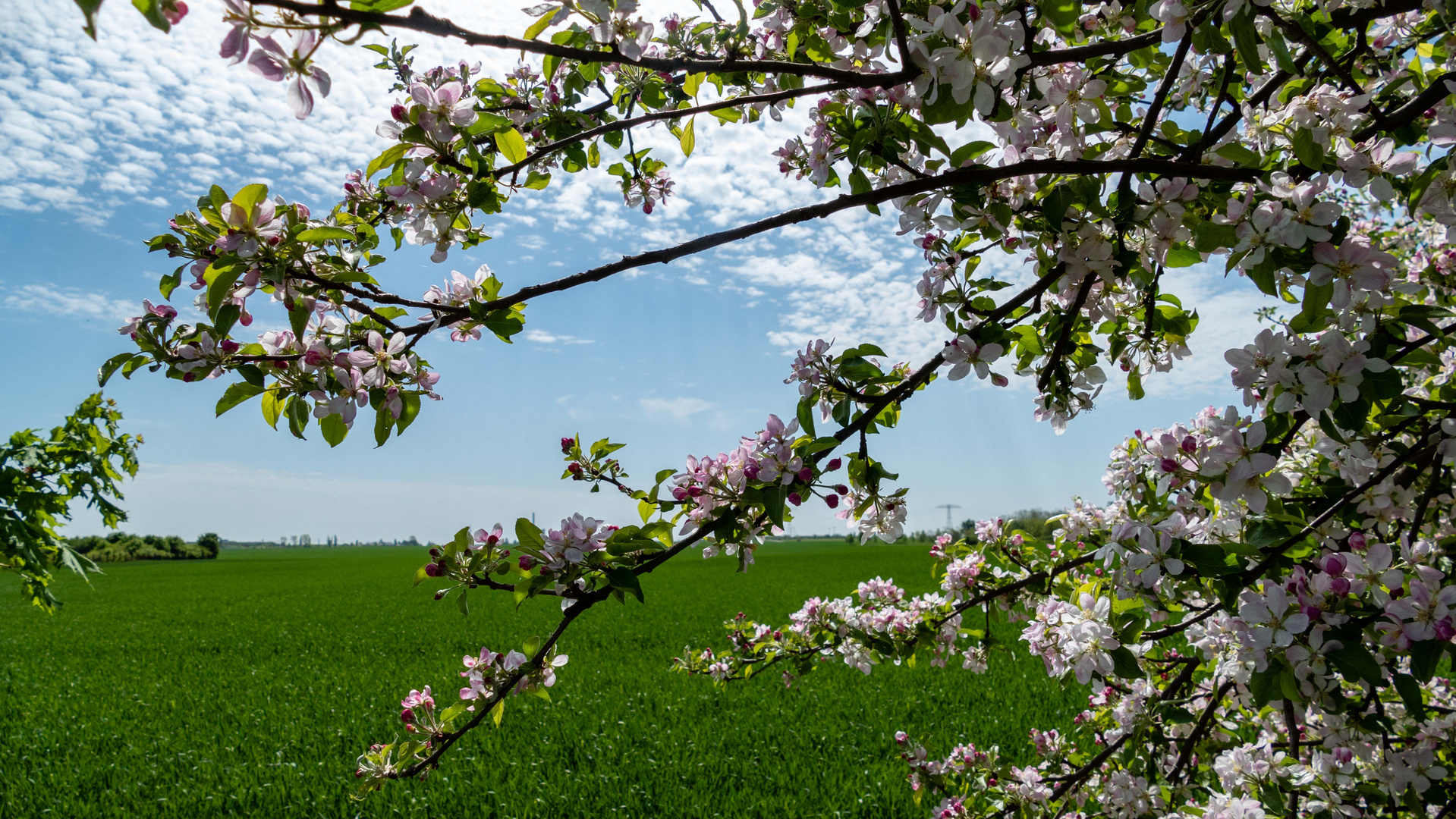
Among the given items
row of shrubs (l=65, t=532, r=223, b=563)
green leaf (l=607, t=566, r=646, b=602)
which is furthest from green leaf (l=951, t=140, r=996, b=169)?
row of shrubs (l=65, t=532, r=223, b=563)

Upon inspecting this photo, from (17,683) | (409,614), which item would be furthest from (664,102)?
(409,614)

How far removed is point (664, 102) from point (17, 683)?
13.7 m

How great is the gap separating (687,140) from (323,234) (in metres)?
1.00

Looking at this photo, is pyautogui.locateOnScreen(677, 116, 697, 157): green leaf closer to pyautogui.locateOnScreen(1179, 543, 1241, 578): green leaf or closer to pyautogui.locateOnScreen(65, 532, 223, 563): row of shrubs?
pyautogui.locateOnScreen(1179, 543, 1241, 578): green leaf

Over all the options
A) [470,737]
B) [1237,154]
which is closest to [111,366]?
[1237,154]

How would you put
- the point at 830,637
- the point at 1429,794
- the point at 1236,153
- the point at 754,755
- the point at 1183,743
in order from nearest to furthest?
the point at 1236,153
the point at 1429,794
the point at 1183,743
the point at 830,637
the point at 754,755

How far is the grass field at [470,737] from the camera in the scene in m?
5.41

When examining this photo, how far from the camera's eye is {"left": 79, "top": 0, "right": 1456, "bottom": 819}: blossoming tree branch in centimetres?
126

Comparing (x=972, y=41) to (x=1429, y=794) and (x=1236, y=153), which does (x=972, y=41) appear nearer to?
(x=1236, y=153)

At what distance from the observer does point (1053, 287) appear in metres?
1.98

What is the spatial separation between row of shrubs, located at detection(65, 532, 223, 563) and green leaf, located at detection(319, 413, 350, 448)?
72.2 meters

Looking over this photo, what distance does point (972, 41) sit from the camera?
1.24 m

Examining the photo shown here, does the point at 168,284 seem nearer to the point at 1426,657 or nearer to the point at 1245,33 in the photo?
the point at 1245,33

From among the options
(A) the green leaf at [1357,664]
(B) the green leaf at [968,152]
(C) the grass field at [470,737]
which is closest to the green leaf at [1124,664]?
(A) the green leaf at [1357,664]
